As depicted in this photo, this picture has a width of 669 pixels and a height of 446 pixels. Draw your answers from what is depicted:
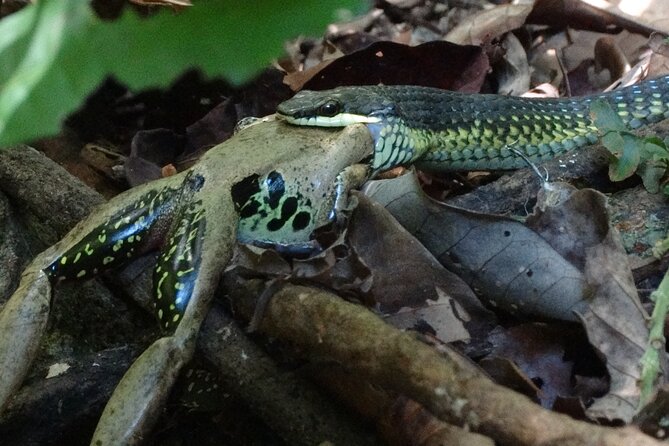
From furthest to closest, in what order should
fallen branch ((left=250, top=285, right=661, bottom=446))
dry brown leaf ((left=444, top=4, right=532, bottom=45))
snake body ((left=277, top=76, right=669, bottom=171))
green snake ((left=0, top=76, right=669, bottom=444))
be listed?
1. dry brown leaf ((left=444, top=4, right=532, bottom=45))
2. snake body ((left=277, top=76, right=669, bottom=171))
3. green snake ((left=0, top=76, right=669, bottom=444))
4. fallen branch ((left=250, top=285, right=661, bottom=446))

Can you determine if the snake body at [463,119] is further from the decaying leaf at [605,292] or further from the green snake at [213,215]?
the decaying leaf at [605,292]

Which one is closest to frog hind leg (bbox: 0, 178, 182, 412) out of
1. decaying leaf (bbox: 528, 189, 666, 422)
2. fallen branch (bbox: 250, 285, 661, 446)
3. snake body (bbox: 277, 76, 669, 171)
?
snake body (bbox: 277, 76, 669, 171)

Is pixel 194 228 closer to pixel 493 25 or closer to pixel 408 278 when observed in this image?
pixel 408 278

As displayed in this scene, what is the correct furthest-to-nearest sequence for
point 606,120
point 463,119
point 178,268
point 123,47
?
point 463,119, point 606,120, point 178,268, point 123,47

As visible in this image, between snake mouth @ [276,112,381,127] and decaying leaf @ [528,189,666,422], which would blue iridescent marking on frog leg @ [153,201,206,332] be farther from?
decaying leaf @ [528,189,666,422]

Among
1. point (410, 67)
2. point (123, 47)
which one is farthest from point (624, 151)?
point (123, 47)

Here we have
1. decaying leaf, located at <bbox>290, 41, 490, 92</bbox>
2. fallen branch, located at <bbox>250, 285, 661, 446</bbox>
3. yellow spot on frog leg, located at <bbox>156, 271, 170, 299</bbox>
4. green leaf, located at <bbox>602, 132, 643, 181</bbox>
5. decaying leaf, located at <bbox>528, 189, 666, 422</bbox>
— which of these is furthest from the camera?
decaying leaf, located at <bbox>290, 41, 490, 92</bbox>

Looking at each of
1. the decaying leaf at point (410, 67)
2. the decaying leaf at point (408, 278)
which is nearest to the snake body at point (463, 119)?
the decaying leaf at point (410, 67)
